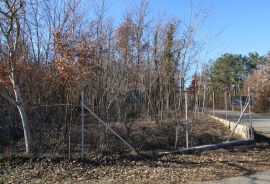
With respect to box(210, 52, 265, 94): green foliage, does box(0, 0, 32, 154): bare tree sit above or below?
below

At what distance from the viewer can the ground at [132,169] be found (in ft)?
29.5

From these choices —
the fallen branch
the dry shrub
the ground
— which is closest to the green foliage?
the dry shrub

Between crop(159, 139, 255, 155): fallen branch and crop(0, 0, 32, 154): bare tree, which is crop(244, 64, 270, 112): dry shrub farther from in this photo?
crop(0, 0, 32, 154): bare tree

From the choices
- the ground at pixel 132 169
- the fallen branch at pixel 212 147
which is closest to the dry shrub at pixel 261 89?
the fallen branch at pixel 212 147

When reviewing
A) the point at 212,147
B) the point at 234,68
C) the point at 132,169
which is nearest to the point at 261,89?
the point at 234,68

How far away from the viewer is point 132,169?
9.90m

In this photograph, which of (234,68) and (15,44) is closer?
(15,44)

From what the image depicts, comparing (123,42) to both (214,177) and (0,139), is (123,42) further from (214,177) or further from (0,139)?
(214,177)

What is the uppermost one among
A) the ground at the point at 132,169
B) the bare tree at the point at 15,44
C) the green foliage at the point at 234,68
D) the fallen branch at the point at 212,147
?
the green foliage at the point at 234,68

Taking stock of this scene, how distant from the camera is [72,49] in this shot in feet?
36.1

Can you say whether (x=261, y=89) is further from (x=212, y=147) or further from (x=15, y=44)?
(x=15, y=44)

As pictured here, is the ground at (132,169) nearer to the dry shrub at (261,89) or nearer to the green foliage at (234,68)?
the dry shrub at (261,89)

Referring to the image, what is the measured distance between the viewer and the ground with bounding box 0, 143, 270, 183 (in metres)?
8.98

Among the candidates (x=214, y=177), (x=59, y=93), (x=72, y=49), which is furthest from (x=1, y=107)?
(x=214, y=177)
